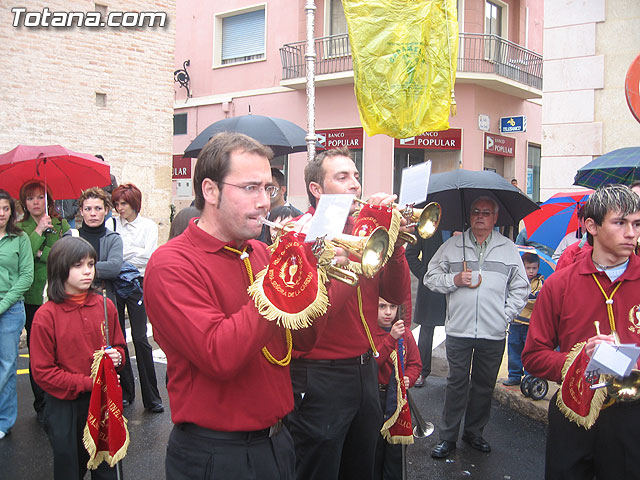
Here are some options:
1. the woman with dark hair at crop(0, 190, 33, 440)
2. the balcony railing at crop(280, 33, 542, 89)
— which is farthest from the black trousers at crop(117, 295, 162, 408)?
the balcony railing at crop(280, 33, 542, 89)

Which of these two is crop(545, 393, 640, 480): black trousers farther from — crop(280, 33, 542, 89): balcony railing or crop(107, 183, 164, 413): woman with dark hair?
crop(280, 33, 542, 89): balcony railing

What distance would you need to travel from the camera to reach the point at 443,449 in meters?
4.66

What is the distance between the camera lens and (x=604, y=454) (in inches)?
110

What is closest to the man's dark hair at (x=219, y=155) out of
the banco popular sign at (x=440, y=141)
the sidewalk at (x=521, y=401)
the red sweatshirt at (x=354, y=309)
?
the red sweatshirt at (x=354, y=309)

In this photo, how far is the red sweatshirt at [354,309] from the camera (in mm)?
2881

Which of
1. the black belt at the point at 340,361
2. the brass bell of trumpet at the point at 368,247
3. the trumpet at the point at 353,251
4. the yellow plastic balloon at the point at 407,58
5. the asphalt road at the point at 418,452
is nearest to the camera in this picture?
the trumpet at the point at 353,251

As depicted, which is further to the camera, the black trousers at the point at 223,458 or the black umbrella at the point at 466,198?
the black umbrella at the point at 466,198

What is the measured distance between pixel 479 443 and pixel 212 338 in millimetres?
3542

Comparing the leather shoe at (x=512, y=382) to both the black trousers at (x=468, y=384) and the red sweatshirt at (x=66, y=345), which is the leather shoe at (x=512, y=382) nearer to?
the black trousers at (x=468, y=384)

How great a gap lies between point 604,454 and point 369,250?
4.99 feet

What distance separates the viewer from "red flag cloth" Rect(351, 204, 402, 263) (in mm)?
2914

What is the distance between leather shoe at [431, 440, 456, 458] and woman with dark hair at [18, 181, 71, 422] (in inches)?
135

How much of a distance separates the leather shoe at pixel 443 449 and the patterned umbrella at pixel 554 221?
2436mm

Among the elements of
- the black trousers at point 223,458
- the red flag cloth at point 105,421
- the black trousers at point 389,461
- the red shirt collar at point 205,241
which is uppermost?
the red shirt collar at point 205,241
